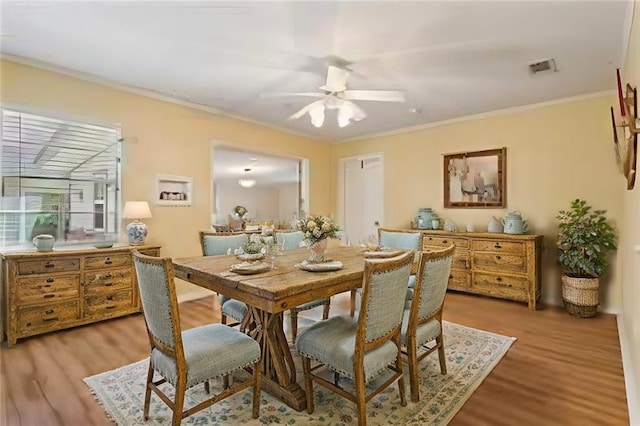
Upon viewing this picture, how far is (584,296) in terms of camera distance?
3590 millimetres

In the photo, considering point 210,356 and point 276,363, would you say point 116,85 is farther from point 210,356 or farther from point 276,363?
point 276,363

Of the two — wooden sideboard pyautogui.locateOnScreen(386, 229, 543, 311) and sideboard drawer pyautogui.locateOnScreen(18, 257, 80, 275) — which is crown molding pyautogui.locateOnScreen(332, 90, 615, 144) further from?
sideboard drawer pyautogui.locateOnScreen(18, 257, 80, 275)

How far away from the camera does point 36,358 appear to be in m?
2.65

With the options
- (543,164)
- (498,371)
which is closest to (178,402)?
(498,371)

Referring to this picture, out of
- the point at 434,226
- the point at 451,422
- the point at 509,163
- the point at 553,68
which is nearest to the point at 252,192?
the point at 434,226

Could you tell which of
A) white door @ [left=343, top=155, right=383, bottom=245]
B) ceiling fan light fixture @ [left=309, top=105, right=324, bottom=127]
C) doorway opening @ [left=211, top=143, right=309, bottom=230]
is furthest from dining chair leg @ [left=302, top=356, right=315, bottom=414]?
white door @ [left=343, top=155, right=383, bottom=245]

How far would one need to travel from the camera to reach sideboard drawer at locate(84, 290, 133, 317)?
3352 mm

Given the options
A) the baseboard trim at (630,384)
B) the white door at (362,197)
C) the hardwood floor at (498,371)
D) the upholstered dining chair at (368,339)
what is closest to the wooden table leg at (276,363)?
the upholstered dining chair at (368,339)

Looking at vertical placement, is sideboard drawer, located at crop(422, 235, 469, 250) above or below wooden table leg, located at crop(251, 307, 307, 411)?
above

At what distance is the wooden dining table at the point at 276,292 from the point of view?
1.78 meters

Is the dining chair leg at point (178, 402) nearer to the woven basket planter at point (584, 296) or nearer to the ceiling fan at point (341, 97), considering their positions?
the ceiling fan at point (341, 97)

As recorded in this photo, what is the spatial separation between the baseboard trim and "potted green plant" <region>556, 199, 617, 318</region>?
26.0 inches

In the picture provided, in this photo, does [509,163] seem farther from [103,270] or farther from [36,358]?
[36,358]

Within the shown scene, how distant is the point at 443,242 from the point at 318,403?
3238 mm
